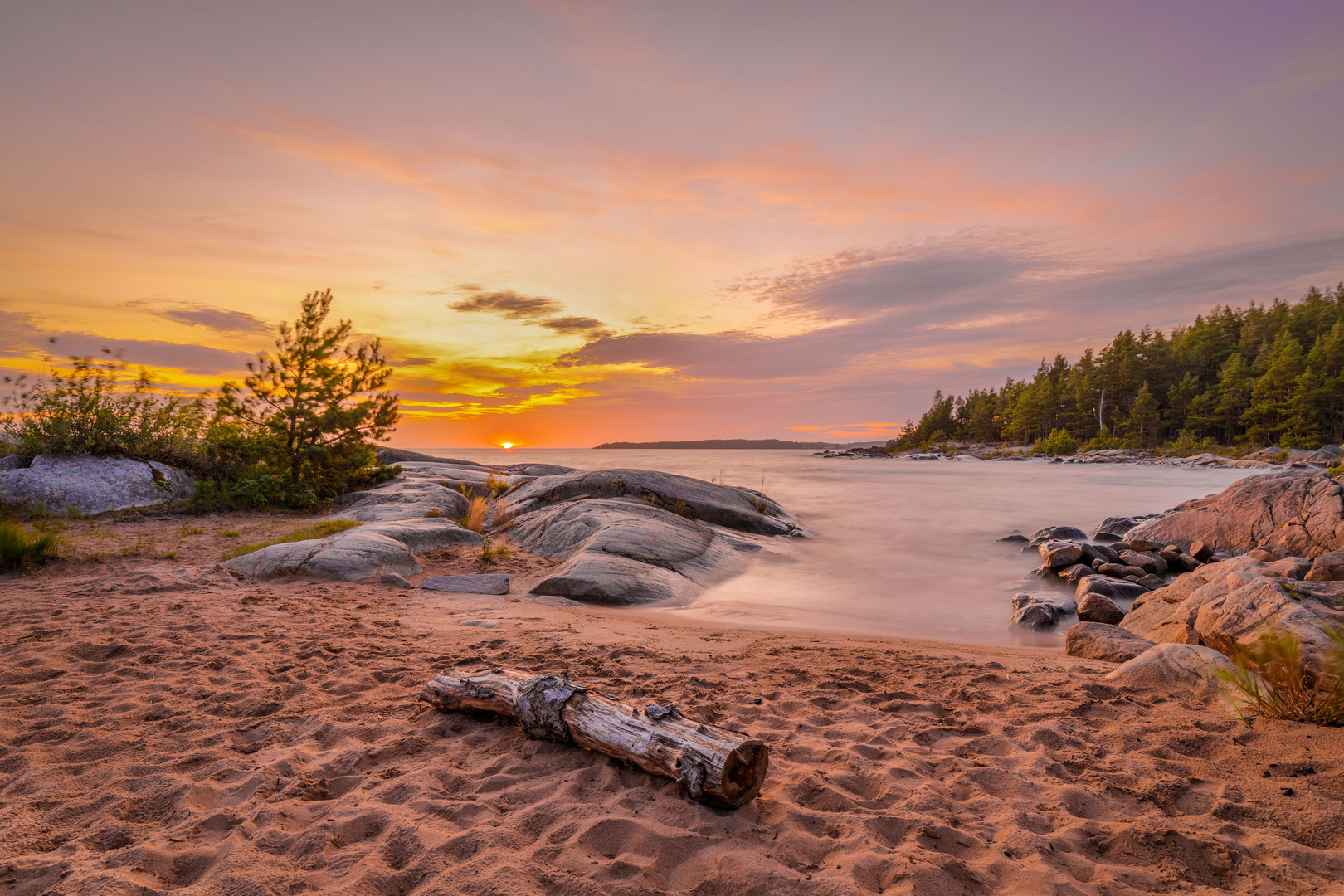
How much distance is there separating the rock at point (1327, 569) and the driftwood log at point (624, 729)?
8347 millimetres

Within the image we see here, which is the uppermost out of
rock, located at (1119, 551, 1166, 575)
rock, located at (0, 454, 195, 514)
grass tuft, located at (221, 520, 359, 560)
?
rock, located at (0, 454, 195, 514)

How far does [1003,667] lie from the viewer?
5.77 metres

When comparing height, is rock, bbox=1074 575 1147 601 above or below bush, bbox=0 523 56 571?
below

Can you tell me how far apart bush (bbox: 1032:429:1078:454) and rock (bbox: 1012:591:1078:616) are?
81.8 meters

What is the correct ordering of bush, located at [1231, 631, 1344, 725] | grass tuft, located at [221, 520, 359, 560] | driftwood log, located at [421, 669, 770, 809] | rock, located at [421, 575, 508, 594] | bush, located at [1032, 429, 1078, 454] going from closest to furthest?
driftwood log, located at [421, 669, 770, 809] → bush, located at [1231, 631, 1344, 725] → rock, located at [421, 575, 508, 594] → grass tuft, located at [221, 520, 359, 560] → bush, located at [1032, 429, 1078, 454]

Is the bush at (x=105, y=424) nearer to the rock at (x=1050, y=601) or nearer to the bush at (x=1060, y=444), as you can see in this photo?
the rock at (x=1050, y=601)

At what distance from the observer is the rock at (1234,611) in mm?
4820

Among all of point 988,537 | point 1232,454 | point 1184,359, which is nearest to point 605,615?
Answer: point 988,537

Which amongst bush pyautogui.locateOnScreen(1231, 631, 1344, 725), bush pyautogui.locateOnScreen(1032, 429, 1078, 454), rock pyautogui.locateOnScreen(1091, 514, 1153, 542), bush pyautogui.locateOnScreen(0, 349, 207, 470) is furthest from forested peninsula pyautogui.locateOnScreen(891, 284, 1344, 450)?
bush pyautogui.locateOnScreen(0, 349, 207, 470)

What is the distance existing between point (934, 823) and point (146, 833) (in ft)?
13.4

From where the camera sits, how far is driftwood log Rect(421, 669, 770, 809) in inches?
126

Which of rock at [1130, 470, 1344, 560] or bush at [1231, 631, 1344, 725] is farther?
rock at [1130, 470, 1344, 560]

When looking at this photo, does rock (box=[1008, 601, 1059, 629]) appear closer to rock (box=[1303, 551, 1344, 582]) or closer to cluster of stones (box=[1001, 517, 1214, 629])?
cluster of stones (box=[1001, 517, 1214, 629])

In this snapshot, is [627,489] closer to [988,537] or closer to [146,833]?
[988,537]
